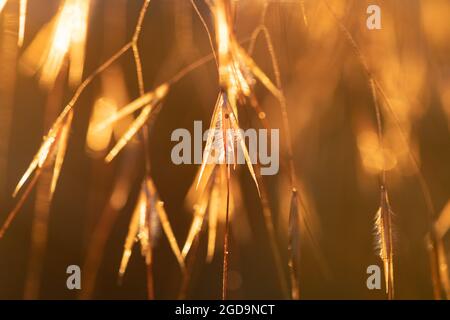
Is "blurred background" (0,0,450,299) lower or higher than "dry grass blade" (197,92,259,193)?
higher

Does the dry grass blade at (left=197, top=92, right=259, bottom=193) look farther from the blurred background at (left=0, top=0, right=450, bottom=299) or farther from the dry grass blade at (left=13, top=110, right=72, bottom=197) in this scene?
the blurred background at (left=0, top=0, right=450, bottom=299)

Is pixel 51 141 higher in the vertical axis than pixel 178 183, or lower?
lower

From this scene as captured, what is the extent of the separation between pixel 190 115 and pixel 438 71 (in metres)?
0.48

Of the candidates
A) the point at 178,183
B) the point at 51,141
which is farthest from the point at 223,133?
the point at 178,183

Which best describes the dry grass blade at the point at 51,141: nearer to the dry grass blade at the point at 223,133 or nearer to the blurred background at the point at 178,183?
the dry grass blade at the point at 223,133

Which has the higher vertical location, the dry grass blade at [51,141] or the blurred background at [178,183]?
the blurred background at [178,183]

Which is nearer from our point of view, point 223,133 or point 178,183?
point 223,133

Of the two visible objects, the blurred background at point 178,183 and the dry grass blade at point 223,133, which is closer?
the dry grass blade at point 223,133

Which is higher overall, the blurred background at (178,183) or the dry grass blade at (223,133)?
the blurred background at (178,183)

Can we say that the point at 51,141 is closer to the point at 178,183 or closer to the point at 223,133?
the point at 223,133

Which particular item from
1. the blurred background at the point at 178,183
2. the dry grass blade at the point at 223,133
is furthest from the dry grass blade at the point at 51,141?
the blurred background at the point at 178,183

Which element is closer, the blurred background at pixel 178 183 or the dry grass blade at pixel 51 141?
the dry grass blade at pixel 51 141

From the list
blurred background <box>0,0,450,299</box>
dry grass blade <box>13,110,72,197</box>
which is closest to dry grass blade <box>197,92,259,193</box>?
dry grass blade <box>13,110,72,197</box>
